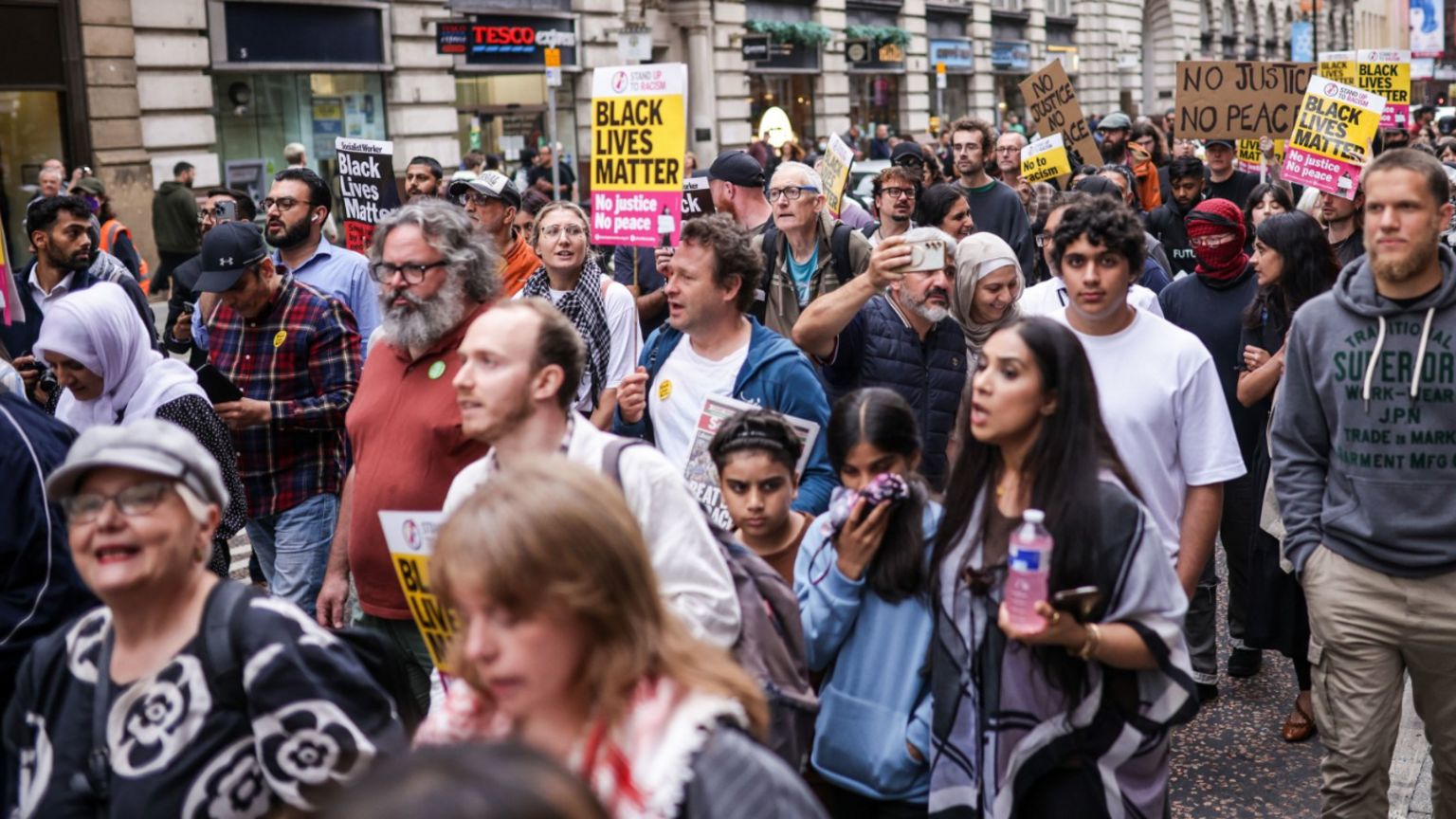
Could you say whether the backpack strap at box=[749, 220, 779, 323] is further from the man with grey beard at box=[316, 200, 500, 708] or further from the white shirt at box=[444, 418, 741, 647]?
the white shirt at box=[444, 418, 741, 647]

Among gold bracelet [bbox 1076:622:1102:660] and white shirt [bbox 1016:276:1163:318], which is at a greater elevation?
white shirt [bbox 1016:276:1163:318]

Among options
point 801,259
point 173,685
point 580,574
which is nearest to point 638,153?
point 801,259

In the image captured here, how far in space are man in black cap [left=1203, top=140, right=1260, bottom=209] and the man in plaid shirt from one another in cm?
770

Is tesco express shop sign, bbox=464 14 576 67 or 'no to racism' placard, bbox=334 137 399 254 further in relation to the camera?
tesco express shop sign, bbox=464 14 576 67

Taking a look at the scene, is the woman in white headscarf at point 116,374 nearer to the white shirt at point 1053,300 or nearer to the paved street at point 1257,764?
the white shirt at point 1053,300

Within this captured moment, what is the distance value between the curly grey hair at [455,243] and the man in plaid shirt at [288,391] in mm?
1071

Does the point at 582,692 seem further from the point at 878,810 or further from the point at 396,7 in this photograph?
the point at 396,7

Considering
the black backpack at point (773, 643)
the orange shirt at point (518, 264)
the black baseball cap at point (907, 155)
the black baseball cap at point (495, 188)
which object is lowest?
the black backpack at point (773, 643)

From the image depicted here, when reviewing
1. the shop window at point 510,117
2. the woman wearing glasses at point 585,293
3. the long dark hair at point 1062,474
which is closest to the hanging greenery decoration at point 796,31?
the shop window at point 510,117

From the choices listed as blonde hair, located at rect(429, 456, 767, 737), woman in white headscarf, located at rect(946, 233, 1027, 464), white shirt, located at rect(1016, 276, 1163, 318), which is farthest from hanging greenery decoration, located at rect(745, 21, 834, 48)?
blonde hair, located at rect(429, 456, 767, 737)

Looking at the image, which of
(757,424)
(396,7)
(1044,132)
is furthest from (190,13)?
(757,424)

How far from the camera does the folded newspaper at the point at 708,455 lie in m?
4.55

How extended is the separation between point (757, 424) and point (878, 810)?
1078 millimetres

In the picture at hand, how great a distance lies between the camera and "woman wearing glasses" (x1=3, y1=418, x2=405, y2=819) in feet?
8.79
